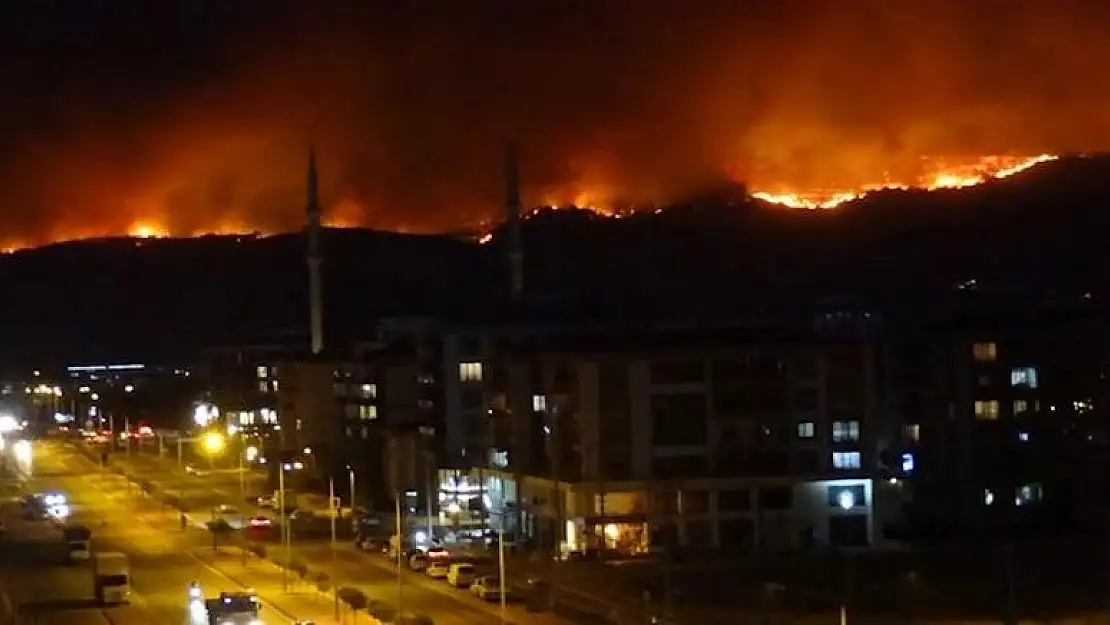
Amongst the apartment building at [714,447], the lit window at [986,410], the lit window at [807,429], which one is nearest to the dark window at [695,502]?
the apartment building at [714,447]

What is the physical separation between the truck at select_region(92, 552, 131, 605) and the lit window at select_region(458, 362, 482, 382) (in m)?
14.4

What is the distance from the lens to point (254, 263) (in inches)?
4729

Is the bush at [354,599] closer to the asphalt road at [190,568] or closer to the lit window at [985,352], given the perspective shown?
the asphalt road at [190,568]

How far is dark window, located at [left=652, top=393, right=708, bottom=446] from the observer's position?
1195 inches

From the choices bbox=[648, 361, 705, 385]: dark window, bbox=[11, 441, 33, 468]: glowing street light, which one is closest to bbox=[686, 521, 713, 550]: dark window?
bbox=[648, 361, 705, 385]: dark window

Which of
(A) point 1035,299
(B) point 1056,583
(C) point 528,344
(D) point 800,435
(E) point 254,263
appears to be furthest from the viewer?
(E) point 254,263

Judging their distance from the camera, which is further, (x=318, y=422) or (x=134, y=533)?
(x=318, y=422)

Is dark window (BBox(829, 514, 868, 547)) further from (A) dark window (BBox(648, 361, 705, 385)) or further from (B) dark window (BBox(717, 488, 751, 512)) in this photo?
(A) dark window (BBox(648, 361, 705, 385))

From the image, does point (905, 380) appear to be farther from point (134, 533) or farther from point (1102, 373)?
point (134, 533)

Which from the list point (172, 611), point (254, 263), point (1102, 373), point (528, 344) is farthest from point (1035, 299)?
point (254, 263)

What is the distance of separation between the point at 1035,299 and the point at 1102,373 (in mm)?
12171

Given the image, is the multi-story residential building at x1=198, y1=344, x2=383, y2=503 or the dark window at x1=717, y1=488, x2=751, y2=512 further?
the multi-story residential building at x1=198, y1=344, x2=383, y2=503

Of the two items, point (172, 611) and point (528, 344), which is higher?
point (528, 344)

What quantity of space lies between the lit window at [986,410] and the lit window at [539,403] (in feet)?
25.9
